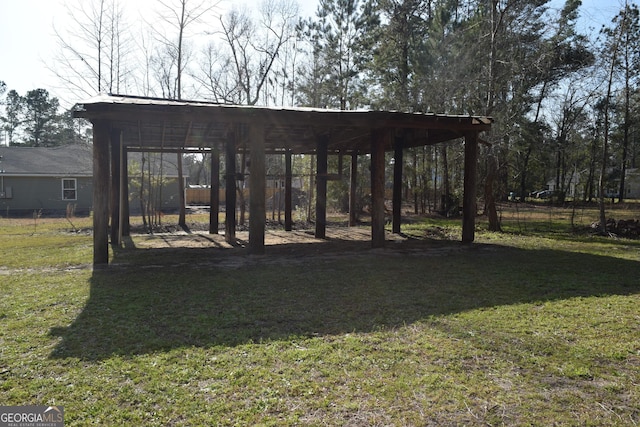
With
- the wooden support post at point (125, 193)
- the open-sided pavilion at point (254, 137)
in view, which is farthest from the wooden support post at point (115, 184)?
the wooden support post at point (125, 193)

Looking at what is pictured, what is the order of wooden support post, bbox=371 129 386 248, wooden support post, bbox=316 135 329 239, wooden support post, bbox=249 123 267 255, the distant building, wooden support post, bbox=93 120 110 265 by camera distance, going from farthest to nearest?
1. the distant building
2. wooden support post, bbox=316 135 329 239
3. wooden support post, bbox=371 129 386 248
4. wooden support post, bbox=249 123 267 255
5. wooden support post, bbox=93 120 110 265

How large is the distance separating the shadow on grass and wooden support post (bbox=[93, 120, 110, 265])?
58cm

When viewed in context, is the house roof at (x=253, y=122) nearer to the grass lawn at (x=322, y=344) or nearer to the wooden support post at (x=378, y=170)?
the wooden support post at (x=378, y=170)

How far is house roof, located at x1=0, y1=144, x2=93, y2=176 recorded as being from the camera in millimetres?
20641

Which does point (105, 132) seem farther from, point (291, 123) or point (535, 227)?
point (535, 227)

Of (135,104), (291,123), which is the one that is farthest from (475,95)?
(135,104)

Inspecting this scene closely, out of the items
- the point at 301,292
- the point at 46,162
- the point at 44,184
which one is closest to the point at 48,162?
the point at 46,162

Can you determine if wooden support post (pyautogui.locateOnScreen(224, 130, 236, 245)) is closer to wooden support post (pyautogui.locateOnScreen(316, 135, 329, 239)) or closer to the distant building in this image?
wooden support post (pyautogui.locateOnScreen(316, 135, 329, 239))

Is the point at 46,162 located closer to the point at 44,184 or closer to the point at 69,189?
the point at 44,184

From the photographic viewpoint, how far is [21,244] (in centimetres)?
959

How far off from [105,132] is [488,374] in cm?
648

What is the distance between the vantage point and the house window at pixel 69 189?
2114 cm

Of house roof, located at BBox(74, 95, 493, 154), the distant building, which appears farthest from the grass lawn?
the distant building

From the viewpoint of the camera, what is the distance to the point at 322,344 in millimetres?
3529
